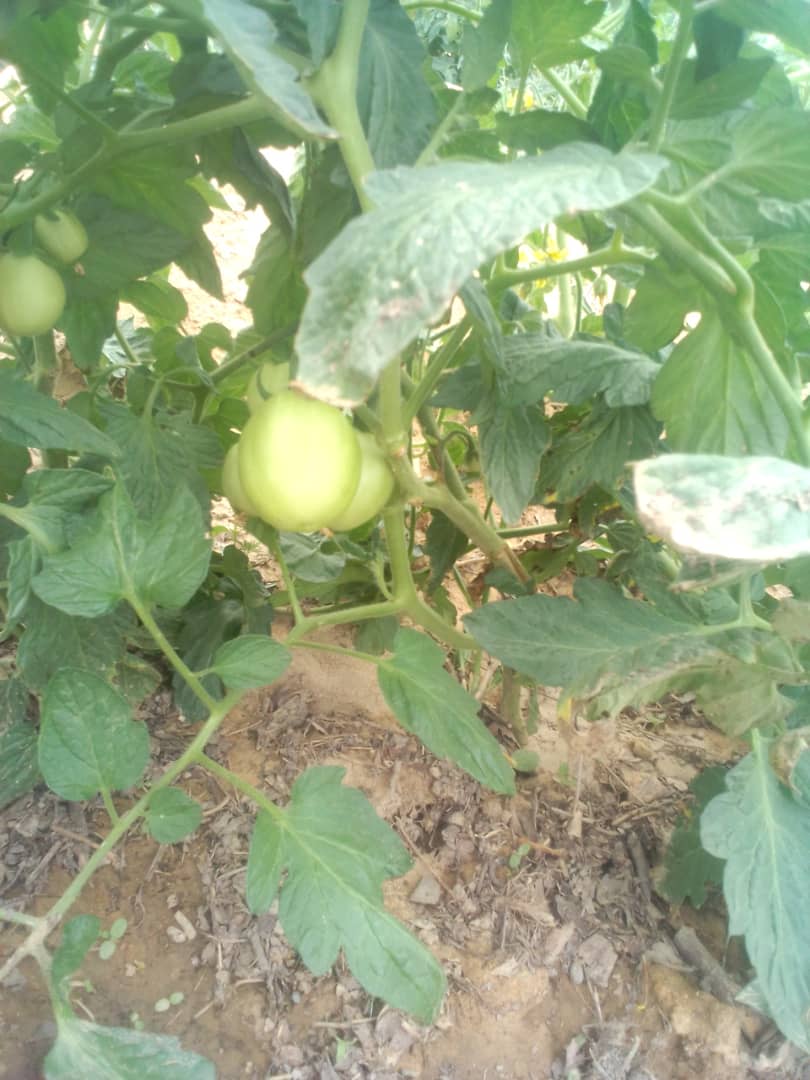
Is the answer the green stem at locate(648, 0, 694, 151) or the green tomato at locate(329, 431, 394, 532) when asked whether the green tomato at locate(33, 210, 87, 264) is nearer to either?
the green tomato at locate(329, 431, 394, 532)

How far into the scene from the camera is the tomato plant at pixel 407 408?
0.54 meters

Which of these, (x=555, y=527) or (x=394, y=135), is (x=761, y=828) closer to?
(x=555, y=527)

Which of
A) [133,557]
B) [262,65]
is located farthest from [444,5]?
[133,557]

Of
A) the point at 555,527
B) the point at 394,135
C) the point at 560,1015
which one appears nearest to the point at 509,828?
the point at 560,1015

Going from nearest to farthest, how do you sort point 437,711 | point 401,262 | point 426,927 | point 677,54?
point 401,262 < point 677,54 < point 437,711 < point 426,927

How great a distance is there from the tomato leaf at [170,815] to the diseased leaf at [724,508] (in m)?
0.48

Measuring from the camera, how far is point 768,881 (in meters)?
0.70

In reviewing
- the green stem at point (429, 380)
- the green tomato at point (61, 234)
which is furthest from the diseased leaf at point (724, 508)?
the green tomato at point (61, 234)

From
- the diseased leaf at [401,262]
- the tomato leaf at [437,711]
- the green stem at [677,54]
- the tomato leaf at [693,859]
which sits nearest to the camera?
the diseased leaf at [401,262]

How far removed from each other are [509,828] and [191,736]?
0.41m

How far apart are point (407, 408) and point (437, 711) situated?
271 mm

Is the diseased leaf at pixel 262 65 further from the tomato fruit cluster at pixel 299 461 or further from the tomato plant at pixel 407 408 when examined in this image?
the tomato fruit cluster at pixel 299 461

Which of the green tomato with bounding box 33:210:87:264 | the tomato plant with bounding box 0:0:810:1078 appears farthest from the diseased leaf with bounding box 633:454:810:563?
the green tomato with bounding box 33:210:87:264

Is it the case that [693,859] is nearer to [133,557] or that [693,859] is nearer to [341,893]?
[341,893]
